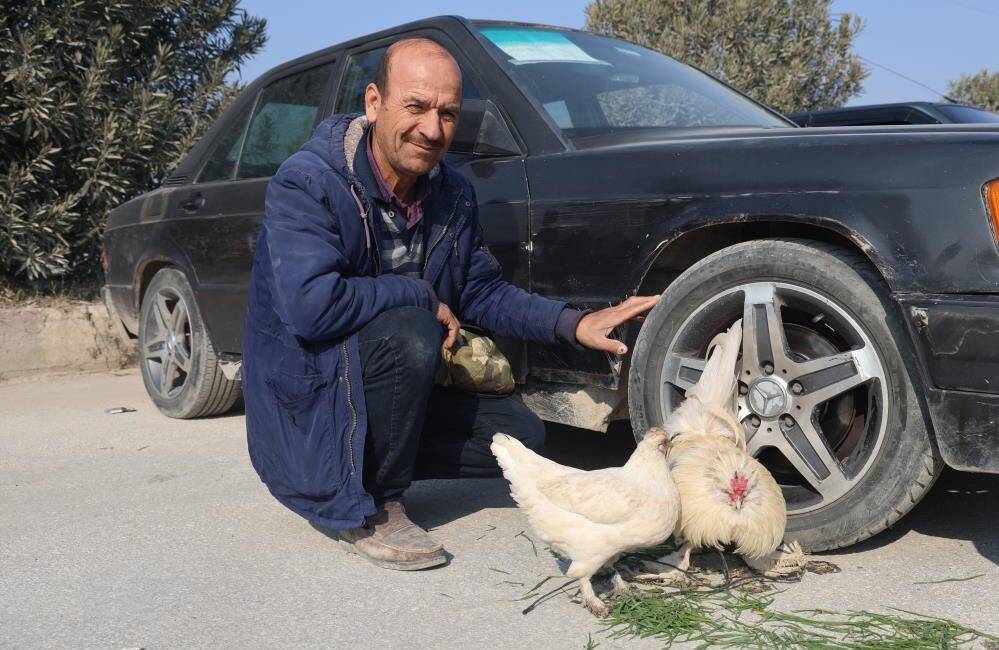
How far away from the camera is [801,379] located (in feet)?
9.53

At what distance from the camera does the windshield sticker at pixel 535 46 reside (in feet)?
12.9

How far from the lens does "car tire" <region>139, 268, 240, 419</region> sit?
509 cm

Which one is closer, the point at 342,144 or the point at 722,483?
the point at 722,483

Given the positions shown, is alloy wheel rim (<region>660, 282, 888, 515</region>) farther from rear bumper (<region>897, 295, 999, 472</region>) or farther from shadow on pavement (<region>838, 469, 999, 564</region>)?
shadow on pavement (<region>838, 469, 999, 564</region>)

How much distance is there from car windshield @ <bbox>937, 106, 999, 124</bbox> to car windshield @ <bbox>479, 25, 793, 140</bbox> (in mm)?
3443

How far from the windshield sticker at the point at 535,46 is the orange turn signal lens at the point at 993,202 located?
74.5 inches

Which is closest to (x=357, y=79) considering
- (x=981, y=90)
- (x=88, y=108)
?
(x=88, y=108)

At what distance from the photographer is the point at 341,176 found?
303 centimetres

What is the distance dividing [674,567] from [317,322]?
129 cm

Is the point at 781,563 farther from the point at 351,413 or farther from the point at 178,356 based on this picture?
the point at 178,356

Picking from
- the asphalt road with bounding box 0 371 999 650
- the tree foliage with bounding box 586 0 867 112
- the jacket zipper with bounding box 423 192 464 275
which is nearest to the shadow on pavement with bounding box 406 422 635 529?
the asphalt road with bounding box 0 371 999 650

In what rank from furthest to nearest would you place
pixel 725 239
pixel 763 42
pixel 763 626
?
pixel 763 42
pixel 725 239
pixel 763 626

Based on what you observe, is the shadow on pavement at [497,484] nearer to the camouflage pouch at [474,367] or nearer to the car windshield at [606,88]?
the camouflage pouch at [474,367]

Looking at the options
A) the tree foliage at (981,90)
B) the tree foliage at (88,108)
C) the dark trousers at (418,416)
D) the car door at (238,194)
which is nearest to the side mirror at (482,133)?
the dark trousers at (418,416)
